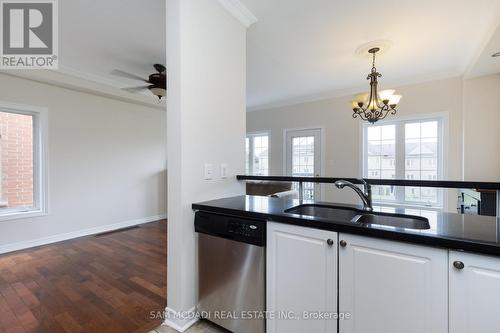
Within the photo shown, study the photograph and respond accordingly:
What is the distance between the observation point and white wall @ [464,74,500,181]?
10.5 feet

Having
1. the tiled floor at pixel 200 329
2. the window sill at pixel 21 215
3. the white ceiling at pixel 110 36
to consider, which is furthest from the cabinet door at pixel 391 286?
the window sill at pixel 21 215

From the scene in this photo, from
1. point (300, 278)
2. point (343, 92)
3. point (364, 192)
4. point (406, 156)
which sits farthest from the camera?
point (343, 92)

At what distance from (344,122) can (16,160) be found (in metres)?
5.36

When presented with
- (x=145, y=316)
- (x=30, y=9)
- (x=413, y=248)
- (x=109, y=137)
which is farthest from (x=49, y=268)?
(x=413, y=248)

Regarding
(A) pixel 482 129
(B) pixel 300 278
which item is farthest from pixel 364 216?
(A) pixel 482 129

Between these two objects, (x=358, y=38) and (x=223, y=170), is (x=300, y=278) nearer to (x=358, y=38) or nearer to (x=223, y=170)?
(x=223, y=170)

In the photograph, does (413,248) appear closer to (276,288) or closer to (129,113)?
(276,288)

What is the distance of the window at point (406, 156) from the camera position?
3.89 m

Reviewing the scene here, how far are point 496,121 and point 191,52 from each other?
405 centimetres

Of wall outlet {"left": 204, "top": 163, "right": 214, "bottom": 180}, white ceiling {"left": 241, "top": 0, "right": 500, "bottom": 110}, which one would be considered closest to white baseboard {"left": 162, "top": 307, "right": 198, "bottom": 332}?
wall outlet {"left": 204, "top": 163, "right": 214, "bottom": 180}

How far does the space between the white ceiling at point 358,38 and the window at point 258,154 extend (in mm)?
1832

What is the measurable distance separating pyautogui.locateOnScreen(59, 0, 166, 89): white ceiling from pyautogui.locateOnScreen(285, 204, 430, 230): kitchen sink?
215 centimetres

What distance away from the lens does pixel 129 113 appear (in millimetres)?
4488

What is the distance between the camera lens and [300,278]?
1272 millimetres
